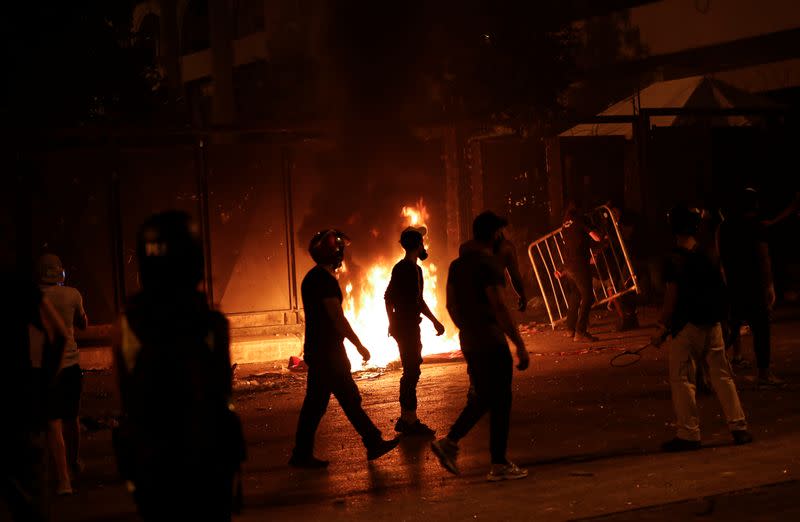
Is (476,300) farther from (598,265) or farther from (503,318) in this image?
(598,265)

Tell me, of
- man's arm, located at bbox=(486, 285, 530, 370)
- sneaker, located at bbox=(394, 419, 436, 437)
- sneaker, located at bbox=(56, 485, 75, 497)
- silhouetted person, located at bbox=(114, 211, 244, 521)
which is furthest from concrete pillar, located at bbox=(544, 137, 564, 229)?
silhouetted person, located at bbox=(114, 211, 244, 521)

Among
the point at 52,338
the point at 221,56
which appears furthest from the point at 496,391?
the point at 221,56

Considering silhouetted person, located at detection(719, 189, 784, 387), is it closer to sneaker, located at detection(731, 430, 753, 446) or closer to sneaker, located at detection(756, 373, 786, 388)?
sneaker, located at detection(756, 373, 786, 388)

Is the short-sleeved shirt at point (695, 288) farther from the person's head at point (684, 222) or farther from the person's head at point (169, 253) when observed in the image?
the person's head at point (169, 253)

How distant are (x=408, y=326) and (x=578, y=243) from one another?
6212 mm

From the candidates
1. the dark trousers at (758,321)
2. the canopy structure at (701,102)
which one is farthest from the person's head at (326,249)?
the canopy structure at (701,102)

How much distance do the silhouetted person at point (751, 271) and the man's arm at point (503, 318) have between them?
387 centimetres

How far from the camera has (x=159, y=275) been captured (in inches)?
161

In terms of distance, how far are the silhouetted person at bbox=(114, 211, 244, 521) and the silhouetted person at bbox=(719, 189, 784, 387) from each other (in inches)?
288

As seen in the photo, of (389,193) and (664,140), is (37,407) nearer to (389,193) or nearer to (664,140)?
(389,193)

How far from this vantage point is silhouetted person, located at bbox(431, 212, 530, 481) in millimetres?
7305

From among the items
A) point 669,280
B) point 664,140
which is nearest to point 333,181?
point 664,140

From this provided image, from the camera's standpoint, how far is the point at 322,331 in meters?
8.13

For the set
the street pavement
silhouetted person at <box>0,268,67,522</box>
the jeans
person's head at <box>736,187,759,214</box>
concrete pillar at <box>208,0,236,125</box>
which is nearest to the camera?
silhouetted person at <box>0,268,67,522</box>
